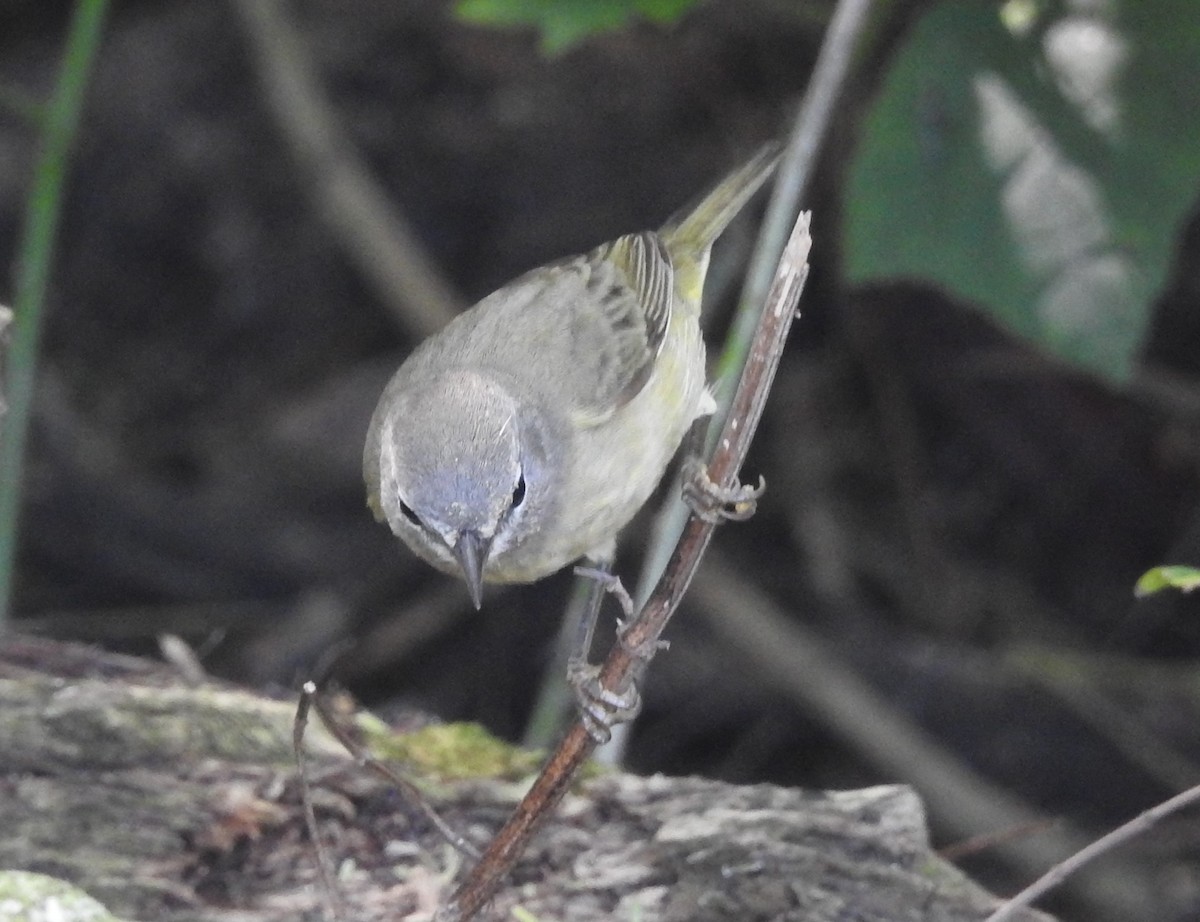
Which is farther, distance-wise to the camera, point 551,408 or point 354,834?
point 551,408

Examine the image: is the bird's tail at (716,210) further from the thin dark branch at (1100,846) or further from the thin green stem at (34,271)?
the thin dark branch at (1100,846)

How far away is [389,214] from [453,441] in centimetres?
312

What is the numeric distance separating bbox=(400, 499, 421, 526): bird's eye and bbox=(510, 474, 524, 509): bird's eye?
8.9 inches

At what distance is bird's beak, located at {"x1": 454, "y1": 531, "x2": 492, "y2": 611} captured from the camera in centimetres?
368

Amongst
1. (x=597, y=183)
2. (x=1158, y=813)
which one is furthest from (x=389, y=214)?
(x=1158, y=813)

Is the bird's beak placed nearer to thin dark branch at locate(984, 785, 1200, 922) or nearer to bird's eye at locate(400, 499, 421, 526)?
bird's eye at locate(400, 499, 421, 526)

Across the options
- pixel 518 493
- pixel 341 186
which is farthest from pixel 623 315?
pixel 341 186

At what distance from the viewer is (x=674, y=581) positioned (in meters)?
2.95

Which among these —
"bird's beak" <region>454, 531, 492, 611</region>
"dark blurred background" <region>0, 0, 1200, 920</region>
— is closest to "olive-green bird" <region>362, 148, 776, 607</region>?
"bird's beak" <region>454, 531, 492, 611</region>

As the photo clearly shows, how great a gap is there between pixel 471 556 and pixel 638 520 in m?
3.35

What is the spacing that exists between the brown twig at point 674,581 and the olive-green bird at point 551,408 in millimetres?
764

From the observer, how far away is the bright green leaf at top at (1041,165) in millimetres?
4621

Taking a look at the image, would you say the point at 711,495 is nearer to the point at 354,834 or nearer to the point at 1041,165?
the point at 354,834

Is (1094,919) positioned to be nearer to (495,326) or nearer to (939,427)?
(939,427)
